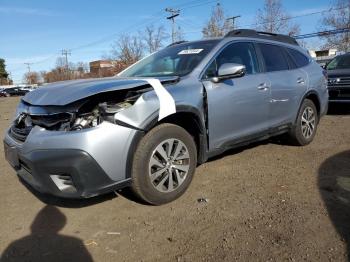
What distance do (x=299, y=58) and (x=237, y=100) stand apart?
2.21 meters

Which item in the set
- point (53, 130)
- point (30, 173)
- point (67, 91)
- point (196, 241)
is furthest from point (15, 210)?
point (196, 241)

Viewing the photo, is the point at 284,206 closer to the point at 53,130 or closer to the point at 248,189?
the point at 248,189

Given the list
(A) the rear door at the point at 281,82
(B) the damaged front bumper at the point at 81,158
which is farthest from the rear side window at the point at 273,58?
(B) the damaged front bumper at the point at 81,158

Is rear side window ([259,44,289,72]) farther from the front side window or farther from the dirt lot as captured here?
the dirt lot

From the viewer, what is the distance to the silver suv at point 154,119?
338 cm

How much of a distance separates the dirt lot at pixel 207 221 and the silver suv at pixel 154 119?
1.20ft

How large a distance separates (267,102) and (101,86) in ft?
8.04

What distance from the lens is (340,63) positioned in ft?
35.2

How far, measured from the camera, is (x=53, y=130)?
346 cm

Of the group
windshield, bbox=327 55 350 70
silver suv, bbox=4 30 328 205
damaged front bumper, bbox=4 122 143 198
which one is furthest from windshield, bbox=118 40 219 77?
windshield, bbox=327 55 350 70

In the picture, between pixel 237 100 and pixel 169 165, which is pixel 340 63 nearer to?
pixel 237 100

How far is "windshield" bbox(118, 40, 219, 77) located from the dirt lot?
4.45 feet

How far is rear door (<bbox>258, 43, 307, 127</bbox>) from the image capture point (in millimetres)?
5305

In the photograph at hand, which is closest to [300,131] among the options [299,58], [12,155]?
[299,58]
